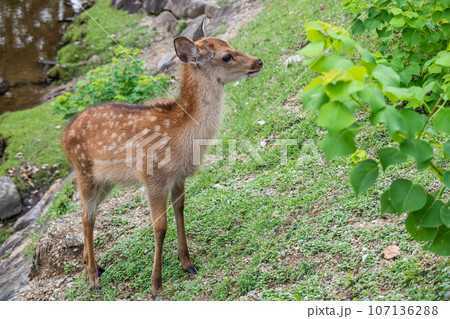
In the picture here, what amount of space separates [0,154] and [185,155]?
822 centimetres

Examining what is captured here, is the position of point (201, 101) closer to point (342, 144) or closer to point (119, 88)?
point (342, 144)

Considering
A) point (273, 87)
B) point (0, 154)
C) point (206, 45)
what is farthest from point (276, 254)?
point (0, 154)

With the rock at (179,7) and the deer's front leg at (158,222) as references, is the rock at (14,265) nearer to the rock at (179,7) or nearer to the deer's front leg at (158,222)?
the deer's front leg at (158,222)

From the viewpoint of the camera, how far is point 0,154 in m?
12.0

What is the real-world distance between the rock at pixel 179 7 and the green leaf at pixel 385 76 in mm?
12866

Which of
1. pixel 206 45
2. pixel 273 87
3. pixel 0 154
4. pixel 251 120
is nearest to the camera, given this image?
pixel 206 45

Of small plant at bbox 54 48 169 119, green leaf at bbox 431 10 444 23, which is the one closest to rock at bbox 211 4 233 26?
small plant at bbox 54 48 169 119

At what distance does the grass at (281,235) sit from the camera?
14.3 ft

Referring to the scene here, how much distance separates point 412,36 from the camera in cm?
453

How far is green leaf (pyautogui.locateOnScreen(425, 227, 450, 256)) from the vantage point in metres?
3.11

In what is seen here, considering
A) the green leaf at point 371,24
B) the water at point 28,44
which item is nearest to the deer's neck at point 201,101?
the green leaf at point 371,24

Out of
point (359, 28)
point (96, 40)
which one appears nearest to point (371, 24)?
point (359, 28)

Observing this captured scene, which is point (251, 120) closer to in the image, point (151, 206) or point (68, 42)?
point (151, 206)

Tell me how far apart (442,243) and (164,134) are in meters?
2.97
